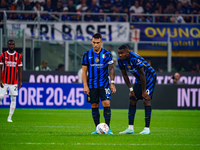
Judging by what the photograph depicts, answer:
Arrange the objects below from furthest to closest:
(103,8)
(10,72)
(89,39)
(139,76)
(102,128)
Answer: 1. (103,8)
2. (89,39)
3. (10,72)
4. (139,76)
5. (102,128)

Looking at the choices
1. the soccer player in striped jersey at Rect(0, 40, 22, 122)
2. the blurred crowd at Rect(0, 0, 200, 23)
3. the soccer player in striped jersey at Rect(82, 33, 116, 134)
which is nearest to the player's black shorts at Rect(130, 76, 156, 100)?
the soccer player in striped jersey at Rect(82, 33, 116, 134)

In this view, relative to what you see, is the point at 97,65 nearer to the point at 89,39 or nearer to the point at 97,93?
the point at 97,93

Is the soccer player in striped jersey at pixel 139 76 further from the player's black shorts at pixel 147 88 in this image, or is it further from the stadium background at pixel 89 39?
the stadium background at pixel 89 39

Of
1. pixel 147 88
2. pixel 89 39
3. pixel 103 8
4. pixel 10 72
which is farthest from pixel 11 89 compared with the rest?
pixel 103 8

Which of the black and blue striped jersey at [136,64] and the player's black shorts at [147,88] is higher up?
the black and blue striped jersey at [136,64]

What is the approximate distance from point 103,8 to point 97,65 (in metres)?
16.4

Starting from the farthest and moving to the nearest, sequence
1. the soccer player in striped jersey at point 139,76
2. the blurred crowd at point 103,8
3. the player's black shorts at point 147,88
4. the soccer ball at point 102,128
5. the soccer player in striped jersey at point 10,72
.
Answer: the blurred crowd at point 103,8, the soccer player in striped jersey at point 10,72, the player's black shorts at point 147,88, the soccer player in striped jersey at point 139,76, the soccer ball at point 102,128

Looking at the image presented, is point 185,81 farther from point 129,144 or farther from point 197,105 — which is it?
point 129,144

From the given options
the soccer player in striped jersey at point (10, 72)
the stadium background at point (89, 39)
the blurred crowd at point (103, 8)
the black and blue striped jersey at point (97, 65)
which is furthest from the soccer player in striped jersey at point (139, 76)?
the blurred crowd at point (103, 8)

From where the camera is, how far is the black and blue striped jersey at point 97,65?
29.1 ft

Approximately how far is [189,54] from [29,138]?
58.9ft

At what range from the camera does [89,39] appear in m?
22.0

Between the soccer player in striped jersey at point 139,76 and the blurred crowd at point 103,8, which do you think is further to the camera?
the blurred crowd at point 103,8

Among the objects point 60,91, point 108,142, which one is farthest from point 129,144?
point 60,91
